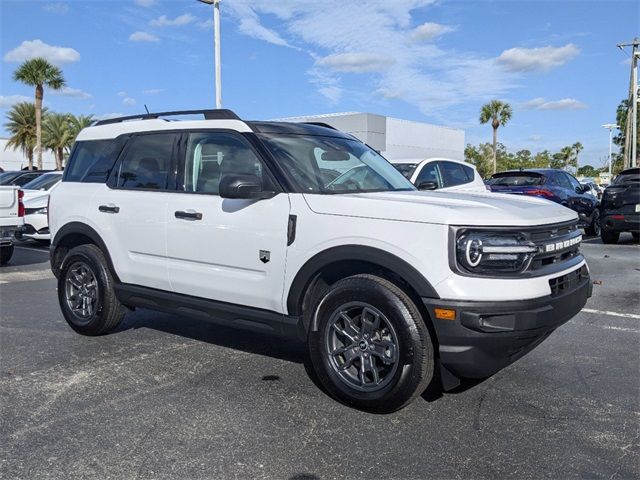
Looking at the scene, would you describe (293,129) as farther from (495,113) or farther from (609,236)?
(495,113)

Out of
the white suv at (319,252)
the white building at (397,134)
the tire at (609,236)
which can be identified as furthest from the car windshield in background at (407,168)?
the white building at (397,134)

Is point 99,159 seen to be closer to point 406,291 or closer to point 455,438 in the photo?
point 406,291

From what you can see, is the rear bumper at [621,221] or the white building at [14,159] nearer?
the rear bumper at [621,221]

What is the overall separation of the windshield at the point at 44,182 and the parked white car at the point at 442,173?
843cm

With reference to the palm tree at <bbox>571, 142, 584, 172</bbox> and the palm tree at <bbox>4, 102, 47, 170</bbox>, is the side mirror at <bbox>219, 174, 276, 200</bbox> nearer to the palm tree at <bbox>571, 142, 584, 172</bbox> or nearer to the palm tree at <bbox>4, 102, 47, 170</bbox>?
the palm tree at <bbox>4, 102, 47, 170</bbox>

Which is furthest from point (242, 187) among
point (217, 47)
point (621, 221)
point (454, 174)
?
point (217, 47)

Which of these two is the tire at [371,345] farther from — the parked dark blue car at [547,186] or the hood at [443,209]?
the parked dark blue car at [547,186]

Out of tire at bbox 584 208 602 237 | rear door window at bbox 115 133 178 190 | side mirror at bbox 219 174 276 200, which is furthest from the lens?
tire at bbox 584 208 602 237

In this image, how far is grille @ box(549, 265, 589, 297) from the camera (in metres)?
3.66

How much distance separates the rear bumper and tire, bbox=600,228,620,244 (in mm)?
164

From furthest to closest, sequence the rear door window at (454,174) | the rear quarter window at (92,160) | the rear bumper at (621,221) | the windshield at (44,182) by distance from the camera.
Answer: the windshield at (44,182)
the rear bumper at (621,221)
the rear door window at (454,174)
the rear quarter window at (92,160)

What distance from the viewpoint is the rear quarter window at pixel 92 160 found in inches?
218

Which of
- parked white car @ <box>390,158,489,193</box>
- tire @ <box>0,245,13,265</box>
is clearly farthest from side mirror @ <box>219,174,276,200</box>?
tire @ <box>0,245,13,265</box>

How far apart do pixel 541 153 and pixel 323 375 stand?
8226cm
